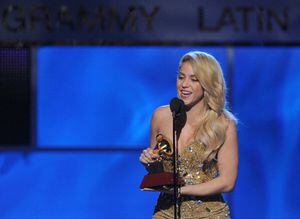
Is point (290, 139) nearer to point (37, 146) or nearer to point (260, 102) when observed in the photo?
point (260, 102)

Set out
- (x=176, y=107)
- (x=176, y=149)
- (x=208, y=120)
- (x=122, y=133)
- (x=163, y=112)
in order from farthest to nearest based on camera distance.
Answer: (x=122, y=133) < (x=163, y=112) < (x=208, y=120) < (x=176, y=149) < (x=176, y=107)

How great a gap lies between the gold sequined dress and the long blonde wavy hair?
5cm

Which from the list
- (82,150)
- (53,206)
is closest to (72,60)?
(82,150)

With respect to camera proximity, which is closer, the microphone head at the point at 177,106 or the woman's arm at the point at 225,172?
the microphone head at the point at 177,106

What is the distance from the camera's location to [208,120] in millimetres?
3766

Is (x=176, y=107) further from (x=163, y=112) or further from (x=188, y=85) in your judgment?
(x=163, y=112)

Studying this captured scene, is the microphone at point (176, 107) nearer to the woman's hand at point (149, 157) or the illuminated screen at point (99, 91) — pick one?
the woman's hand at point (149, 157)

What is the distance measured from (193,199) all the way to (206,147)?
253 millimetres

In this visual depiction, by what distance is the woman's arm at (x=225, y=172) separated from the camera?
142 inches

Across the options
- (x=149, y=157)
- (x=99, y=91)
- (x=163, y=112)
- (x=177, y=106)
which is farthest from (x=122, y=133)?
(x=177, y=106)

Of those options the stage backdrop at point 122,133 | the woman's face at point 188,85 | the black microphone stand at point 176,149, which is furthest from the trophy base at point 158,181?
the stage backdrop at point 122,133

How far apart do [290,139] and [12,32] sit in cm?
233

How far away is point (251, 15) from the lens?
6.19 m

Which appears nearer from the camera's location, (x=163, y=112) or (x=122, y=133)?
(x=163, y=112)
